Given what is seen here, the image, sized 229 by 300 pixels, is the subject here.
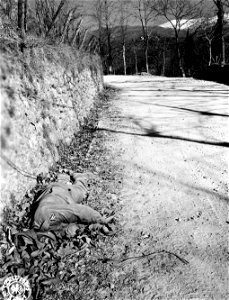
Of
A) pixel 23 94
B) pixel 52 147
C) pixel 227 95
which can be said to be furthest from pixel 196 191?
pixel 227 95

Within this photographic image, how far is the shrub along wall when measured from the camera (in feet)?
11.4

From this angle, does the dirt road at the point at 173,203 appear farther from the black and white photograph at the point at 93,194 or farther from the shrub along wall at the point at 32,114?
the shrub along wall at the point at 32,114

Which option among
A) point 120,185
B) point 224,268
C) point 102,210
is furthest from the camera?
point 120,185

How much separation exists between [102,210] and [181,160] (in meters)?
2.12

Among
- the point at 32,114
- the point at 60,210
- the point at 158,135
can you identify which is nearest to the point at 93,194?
the point at 60,210

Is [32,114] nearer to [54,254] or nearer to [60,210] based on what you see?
[60,210]

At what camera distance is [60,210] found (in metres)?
3.31

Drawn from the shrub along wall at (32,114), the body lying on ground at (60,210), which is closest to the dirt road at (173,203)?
the body lying on ground at (60,210)

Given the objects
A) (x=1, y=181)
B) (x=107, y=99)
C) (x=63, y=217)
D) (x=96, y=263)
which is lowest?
(x=96, y=263)

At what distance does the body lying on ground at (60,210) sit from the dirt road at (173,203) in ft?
1.53

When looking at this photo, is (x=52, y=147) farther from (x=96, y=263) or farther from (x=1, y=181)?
(x=96, y=263)

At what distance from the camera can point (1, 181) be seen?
10.6ft

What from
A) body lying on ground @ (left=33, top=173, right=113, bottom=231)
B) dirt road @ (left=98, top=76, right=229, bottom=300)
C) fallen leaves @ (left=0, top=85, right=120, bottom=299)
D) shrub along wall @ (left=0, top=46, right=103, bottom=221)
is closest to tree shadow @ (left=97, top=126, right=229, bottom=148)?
dirt road @ (left=98, top=76, right=229, bottom=300)

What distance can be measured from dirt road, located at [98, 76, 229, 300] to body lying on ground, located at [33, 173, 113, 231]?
46 centimetres
